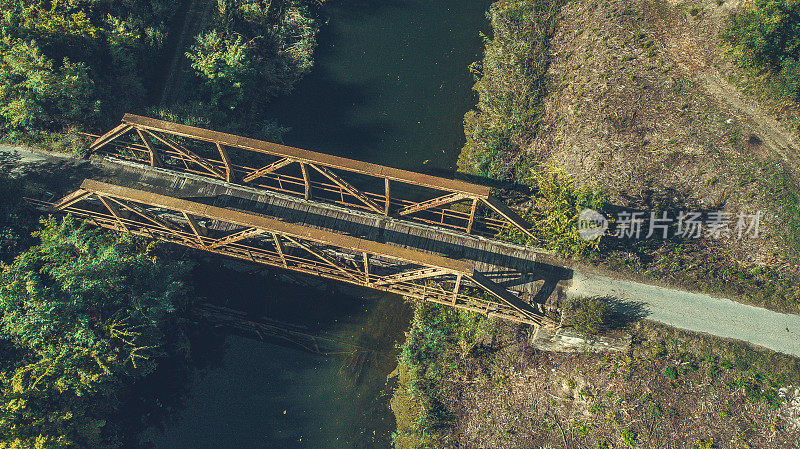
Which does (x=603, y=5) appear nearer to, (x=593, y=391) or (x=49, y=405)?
(x=593, y=391)

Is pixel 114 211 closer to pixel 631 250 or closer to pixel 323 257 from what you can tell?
pixel 323 257

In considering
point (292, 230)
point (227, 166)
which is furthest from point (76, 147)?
point (292, 230)

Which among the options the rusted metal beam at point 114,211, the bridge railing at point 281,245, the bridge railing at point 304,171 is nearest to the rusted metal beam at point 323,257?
the bridge railing at point 281,245

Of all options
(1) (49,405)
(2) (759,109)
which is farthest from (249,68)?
(2) (759,109)

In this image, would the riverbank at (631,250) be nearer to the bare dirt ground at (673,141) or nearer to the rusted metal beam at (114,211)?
the bare dirt ground at (673,141)

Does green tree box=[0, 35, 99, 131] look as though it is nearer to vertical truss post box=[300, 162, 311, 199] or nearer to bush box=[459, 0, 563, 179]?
vertical truss post box=[300, 162, 311, 199]
